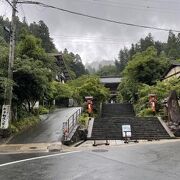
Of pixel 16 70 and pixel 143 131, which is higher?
pixel 16 70

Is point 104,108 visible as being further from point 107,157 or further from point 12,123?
point 107,157

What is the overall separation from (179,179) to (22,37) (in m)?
24.3

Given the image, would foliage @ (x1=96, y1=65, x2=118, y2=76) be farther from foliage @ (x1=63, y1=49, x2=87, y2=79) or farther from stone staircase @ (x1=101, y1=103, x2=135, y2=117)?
stone staircase @ (x1=101, y1=103, x2=135, y2=117)

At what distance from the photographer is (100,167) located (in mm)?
12531

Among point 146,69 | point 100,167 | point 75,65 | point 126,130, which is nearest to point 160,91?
point 146,69

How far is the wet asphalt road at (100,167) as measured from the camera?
428 inches

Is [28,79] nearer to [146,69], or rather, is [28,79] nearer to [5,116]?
[5,116]


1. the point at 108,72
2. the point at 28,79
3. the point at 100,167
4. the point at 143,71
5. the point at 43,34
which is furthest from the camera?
the point at 108,72

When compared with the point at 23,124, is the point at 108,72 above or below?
above

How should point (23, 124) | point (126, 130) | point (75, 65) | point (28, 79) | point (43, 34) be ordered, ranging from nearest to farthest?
point (126, 130) < point (28, 79) < point (23, 124) < point (43, 34) < point (75, 65)

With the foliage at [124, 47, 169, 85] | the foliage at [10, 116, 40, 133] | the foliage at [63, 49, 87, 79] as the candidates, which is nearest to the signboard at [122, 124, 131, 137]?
the foliage at [10, 116, 40, 133]

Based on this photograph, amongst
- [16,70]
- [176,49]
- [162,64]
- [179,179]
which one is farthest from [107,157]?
[176,49]

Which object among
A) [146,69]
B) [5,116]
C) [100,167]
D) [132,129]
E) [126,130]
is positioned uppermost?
[146,69]

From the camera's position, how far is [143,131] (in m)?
27.4
